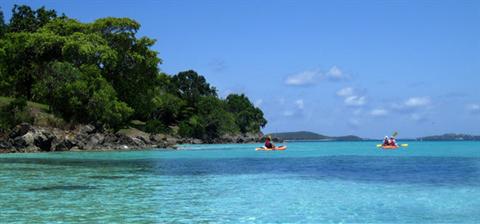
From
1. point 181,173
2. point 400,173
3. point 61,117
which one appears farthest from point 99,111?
point 400,173

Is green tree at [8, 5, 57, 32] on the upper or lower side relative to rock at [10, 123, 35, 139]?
upper

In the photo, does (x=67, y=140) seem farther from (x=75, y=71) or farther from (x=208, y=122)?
(x=208, y=122)

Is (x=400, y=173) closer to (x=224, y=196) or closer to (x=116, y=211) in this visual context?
(x=224, y=196)

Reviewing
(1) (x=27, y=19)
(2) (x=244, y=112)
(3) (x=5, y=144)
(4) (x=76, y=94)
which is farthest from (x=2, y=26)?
(2) (x=244, y=112)

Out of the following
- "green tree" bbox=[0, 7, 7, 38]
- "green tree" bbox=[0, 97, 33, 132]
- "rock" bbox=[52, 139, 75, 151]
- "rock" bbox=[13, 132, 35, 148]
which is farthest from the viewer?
"green tree" bbox=[0, 7, 7, 38]

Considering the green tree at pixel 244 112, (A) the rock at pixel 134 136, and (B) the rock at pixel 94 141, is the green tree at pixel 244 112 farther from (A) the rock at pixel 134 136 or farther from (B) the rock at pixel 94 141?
(B) the rock at pixel 94 141

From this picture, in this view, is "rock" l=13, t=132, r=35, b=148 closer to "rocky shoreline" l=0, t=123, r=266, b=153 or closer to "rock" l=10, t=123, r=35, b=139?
"rocky shoreline" l=0, t=123, r=266, b=153

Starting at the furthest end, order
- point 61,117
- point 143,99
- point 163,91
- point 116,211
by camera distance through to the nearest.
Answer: point 163,91, point 143,99, point 61,117, point 116,211

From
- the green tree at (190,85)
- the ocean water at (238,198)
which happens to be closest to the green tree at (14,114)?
the ocean water at (238,198)

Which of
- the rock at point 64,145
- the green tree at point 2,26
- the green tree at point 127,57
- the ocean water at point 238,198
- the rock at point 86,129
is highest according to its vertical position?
the green tree at point 2,26

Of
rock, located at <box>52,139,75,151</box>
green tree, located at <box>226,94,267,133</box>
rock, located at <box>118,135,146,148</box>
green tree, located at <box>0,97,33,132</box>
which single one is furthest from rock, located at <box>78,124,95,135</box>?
green tree, located at <box>226,94,267,133</box>

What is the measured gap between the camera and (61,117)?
54.8 meters

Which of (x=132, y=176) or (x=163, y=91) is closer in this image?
(x=132, y=176)

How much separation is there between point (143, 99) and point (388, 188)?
2160 inches
